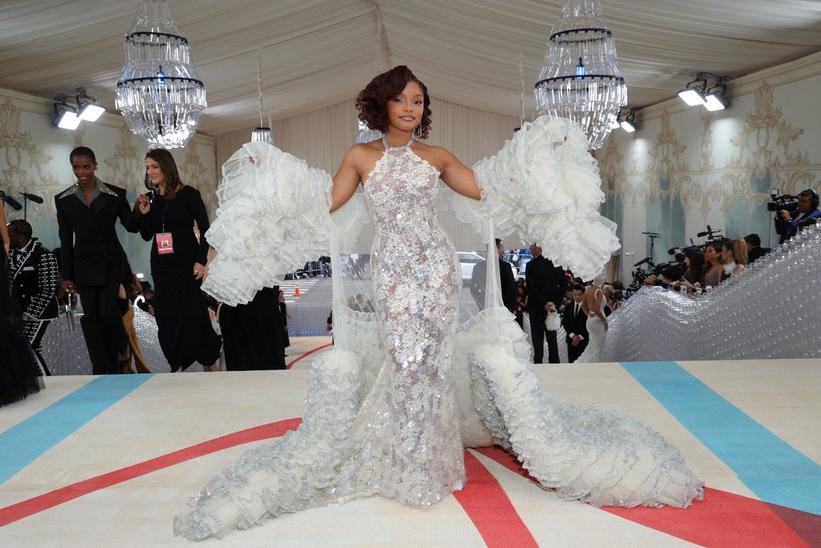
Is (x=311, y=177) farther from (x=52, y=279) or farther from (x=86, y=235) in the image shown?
(x=52, y=279)

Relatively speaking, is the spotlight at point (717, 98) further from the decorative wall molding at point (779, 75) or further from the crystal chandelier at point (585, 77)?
the crystal chandelier at point (585, 77)

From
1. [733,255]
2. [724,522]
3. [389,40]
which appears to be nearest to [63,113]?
[389,40]

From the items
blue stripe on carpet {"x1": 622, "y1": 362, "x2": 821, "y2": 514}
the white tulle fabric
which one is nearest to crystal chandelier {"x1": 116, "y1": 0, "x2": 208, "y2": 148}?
blue stripe on carpet {"x1": 622, "y1": 362, "x2": 821, "y2": 514}

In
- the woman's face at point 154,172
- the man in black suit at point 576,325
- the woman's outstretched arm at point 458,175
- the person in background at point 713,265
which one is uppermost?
the woman's face at point 154,172

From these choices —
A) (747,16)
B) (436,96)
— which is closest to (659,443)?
(747,16)

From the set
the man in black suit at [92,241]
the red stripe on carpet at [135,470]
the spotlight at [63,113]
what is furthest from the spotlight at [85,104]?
the red stripe on carpet at [135,470]

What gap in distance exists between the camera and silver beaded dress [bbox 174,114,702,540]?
109 inches

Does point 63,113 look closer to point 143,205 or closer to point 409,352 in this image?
point 143,205

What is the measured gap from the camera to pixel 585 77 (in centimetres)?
527

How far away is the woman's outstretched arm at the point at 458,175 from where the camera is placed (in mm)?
3016

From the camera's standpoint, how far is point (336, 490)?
2859 mm

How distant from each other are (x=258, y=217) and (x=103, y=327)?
2799mm

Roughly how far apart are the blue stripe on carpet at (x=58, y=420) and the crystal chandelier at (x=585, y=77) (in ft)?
10.9

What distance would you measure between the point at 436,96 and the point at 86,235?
38.3ft
